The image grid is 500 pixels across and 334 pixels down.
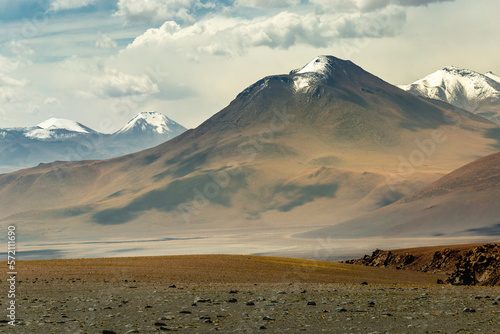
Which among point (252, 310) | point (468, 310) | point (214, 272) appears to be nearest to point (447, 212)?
point (214, 272)

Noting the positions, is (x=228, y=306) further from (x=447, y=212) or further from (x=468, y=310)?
(x=447, y=212)

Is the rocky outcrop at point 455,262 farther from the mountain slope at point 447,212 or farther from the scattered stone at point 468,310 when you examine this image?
the mountain slope at point 447,212

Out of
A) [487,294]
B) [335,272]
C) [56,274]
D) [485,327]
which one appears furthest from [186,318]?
[335,272]

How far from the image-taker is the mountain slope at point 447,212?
5704 inches

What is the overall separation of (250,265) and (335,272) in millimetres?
6232

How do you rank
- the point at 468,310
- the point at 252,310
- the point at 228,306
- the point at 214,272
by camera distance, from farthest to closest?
1. the point at 214,272
2. the point at 228,306
3. the point at 252,310
4. the point at 468,310

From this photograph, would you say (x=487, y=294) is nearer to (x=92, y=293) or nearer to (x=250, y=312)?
(x=250, y=312)

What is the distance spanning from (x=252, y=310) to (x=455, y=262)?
108 ft

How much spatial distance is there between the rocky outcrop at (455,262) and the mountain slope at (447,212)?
83.3m

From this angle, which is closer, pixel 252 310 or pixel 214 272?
pixel 252 310

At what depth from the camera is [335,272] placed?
132 feet

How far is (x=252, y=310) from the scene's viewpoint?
2116 centimetres

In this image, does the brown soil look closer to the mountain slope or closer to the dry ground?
the dry ground

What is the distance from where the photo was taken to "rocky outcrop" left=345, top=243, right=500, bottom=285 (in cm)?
3628
